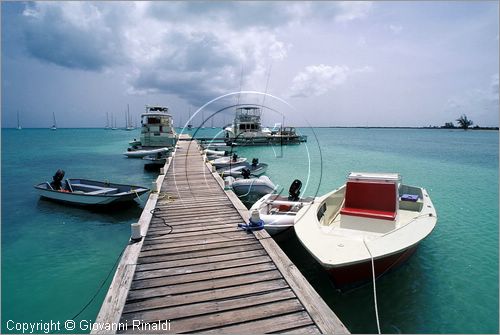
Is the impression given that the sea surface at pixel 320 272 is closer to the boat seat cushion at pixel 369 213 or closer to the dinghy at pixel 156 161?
the boat seat cushion at pixel 369 213

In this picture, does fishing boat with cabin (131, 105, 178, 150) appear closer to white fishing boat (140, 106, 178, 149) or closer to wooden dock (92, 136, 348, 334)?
white fishing boat (140, 106, 178, 149)

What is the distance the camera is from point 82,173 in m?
29.5

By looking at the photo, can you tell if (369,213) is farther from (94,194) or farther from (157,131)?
(157,131)

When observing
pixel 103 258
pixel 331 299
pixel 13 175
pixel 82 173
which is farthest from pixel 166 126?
pixel 331 299

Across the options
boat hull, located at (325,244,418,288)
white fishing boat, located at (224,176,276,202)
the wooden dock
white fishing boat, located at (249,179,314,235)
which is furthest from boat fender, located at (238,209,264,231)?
white fishing boat, located at (224,176,276,202)

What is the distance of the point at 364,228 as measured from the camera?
342 inches

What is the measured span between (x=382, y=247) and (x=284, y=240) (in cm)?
378

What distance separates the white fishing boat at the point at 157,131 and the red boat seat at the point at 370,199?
30.3 meters

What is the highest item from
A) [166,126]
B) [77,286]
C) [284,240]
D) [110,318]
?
[166,126]

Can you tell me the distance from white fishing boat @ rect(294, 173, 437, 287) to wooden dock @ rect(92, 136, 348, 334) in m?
1.30

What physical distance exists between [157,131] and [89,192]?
71.0ft

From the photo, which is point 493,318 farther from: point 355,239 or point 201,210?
point 201,210

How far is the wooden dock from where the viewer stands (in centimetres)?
421

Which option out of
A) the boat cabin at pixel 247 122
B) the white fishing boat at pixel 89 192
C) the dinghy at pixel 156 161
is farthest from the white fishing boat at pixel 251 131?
the white fishing boat at pixel 89 192
